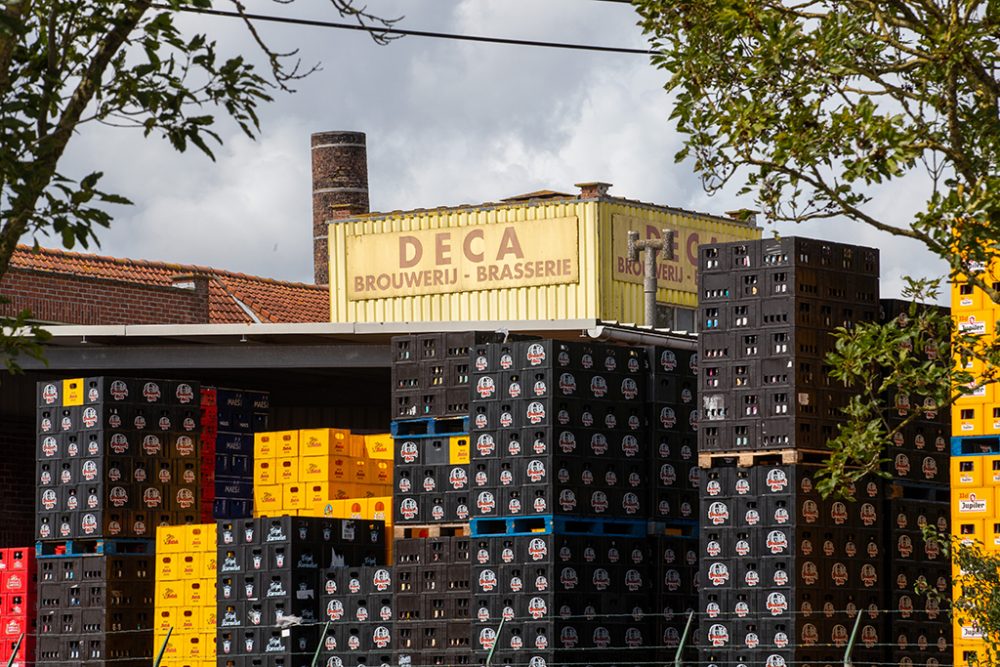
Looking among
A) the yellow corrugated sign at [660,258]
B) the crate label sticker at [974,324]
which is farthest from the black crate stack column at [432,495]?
the yellow corrugated sign at [660,258]

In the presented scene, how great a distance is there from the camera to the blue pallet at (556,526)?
19547 millimetres

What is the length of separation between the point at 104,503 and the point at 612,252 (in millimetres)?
25525

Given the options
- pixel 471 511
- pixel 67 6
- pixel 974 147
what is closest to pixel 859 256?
pixel 471 511

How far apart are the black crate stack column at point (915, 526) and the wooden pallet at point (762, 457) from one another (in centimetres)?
87

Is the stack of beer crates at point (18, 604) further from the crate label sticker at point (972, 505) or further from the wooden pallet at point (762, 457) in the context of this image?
the crate label sticker at point (972, 505)

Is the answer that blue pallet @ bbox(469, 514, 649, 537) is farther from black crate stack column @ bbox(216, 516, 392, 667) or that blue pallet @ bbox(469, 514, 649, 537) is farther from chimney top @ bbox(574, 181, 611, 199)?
chimney top @ bbox(574, 181, 611, 199)

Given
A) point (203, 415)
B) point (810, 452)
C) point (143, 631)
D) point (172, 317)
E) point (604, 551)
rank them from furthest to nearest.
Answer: point (172, 317) < point (203, 415) < point (143, 631) < point (604, 551) < point (810, 452)

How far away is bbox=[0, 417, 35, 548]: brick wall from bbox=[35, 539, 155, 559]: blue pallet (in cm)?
650

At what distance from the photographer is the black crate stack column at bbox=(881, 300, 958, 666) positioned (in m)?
18.6

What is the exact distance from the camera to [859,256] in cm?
1861

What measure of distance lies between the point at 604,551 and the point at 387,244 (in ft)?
99.4

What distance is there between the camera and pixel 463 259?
48.1m

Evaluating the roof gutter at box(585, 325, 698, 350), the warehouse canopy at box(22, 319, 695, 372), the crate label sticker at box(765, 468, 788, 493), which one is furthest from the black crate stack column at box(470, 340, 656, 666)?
the warehouse canopy at box(22, 319, 695, 372)

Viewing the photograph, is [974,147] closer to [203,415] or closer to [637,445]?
[637,445]
